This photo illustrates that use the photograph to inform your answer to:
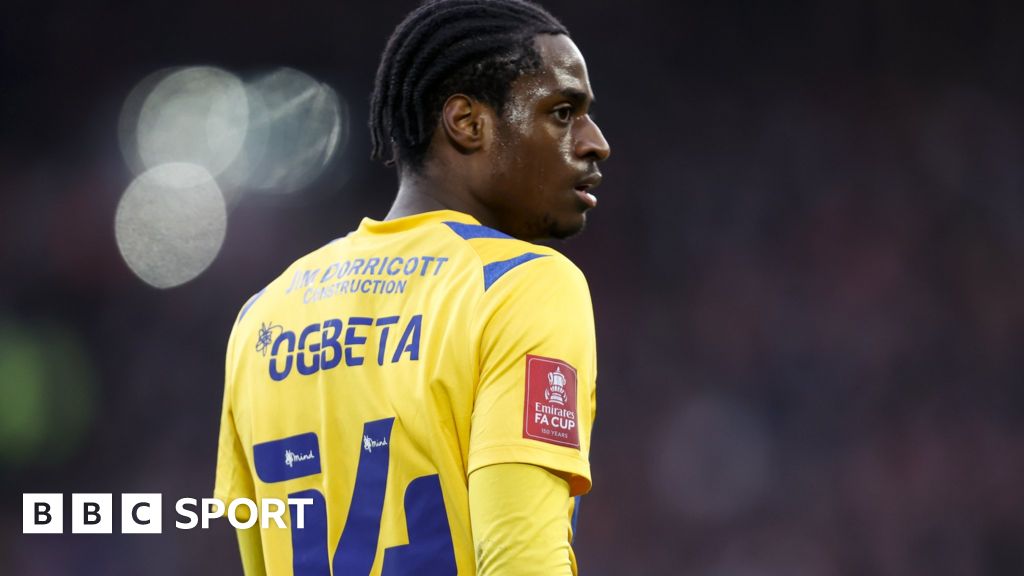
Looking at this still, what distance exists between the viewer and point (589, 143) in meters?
1.39

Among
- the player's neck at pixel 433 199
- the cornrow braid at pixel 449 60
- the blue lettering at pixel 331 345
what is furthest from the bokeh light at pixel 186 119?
the blue lettering at pixel 331 345

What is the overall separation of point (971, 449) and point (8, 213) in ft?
15.5

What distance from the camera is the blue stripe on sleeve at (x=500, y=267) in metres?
1.18

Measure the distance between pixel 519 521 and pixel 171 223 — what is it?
4893 millimetres

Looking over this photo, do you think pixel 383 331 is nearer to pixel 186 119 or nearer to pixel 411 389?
pixel 411 389

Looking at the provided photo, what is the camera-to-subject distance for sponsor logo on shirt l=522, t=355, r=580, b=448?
3.67 ft

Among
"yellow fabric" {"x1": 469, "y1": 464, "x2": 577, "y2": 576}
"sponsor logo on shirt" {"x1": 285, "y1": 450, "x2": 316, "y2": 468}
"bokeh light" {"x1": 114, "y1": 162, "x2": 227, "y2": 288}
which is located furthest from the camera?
"bokeh light" {"x1": 114, "y1": 162, "x2": 227, "y2": 288}

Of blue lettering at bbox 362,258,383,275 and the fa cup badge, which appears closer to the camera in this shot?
the fa cup badge

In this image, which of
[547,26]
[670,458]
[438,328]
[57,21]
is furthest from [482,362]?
[57,21]

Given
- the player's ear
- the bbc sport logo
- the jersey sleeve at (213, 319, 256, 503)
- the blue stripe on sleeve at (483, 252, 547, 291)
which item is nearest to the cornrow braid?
the player's ear

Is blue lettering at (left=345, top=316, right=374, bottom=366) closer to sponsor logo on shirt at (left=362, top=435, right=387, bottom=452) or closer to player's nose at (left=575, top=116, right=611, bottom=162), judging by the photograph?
sponsor logo on shirt at (left=362, top=435, right=387, bottom=452)

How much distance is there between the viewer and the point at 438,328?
1.19 metres

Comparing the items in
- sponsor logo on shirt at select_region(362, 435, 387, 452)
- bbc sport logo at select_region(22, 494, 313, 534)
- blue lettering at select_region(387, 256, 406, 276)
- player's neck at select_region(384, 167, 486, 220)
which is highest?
bbc sport logo at select_region(22, 494, 313, 534)

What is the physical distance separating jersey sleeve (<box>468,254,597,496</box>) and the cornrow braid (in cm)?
30
